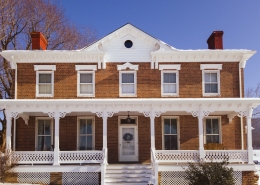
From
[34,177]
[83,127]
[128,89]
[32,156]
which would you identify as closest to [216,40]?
[128,89]

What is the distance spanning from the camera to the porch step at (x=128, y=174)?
16484 mm

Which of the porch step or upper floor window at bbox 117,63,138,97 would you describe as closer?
the porch step

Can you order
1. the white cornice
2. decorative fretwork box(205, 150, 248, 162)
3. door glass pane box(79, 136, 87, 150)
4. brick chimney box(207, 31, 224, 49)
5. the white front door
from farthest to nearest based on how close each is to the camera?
brick chimney box(207, 31, 224, 49) < the white cornice < door glass pane box(79, 136, 87, 150) < the white front door < decorative fretwork box(205, 150, 248, 162)

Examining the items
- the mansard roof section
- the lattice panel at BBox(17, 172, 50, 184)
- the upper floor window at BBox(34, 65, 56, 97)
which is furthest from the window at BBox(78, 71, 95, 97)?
the lattice panel at BBox(17, 172, 50, 184)

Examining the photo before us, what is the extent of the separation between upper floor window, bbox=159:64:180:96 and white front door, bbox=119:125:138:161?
8.76ft

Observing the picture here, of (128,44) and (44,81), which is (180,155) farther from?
(44,81)

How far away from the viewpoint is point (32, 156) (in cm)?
1753

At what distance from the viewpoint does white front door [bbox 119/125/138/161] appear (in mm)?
19984

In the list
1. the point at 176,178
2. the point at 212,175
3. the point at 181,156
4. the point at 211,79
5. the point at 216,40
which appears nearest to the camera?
the point at 212,175

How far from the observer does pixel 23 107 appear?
17.7m

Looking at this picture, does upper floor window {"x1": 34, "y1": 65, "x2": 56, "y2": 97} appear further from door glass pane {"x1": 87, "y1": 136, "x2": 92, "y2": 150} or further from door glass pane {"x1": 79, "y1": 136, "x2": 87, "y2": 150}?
door glass pane {"x1": 87, "y1": 136, "x2": 92, "y2": 150}

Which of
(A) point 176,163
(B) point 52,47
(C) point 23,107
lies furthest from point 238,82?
(B) point 52,47

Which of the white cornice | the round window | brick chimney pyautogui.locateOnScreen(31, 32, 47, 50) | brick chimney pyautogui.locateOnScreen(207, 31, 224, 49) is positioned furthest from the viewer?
brick chimney pyautogui.locateOnScreen(31, 32, 47, 50)

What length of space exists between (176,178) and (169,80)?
5.73 meters
